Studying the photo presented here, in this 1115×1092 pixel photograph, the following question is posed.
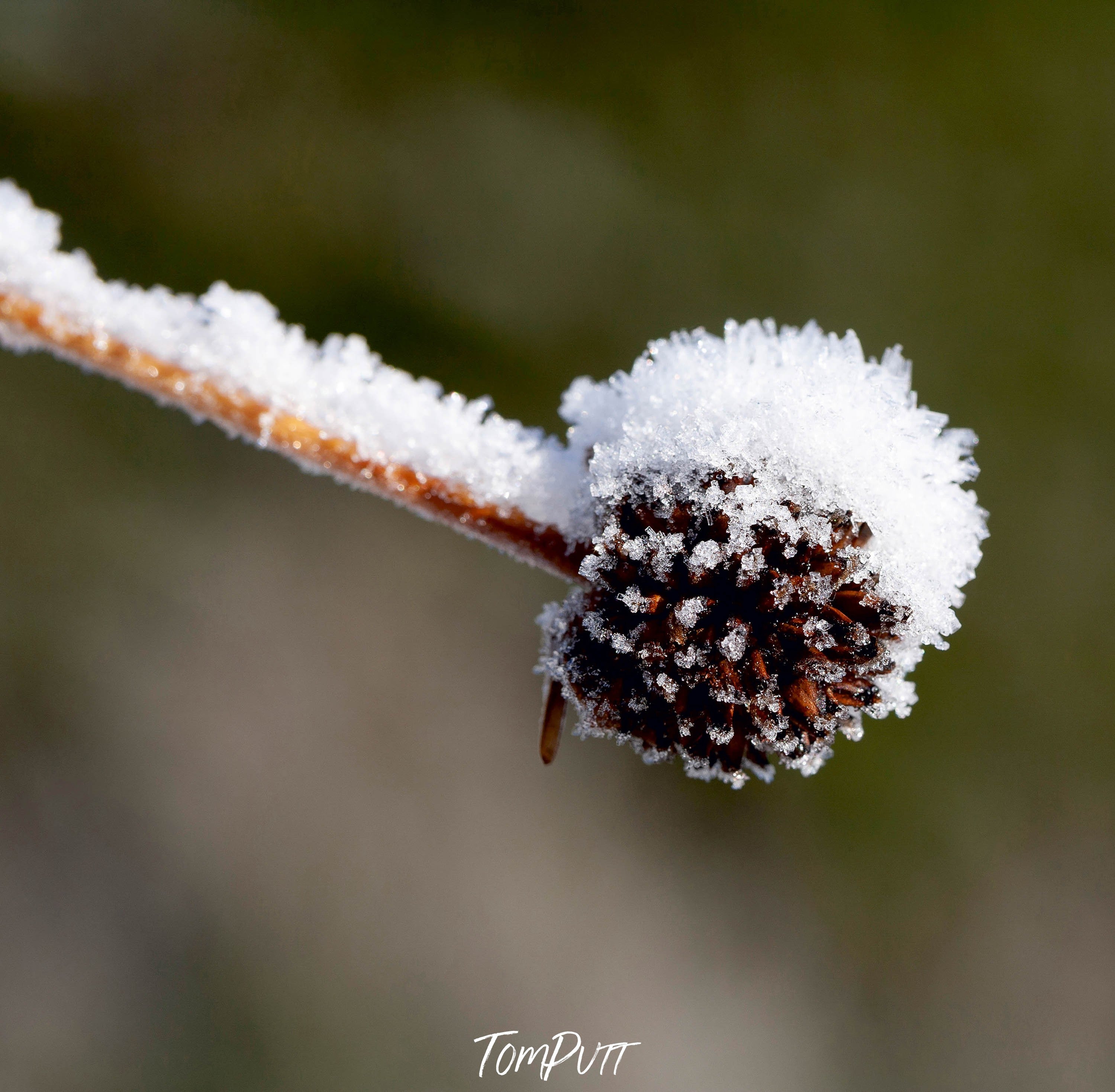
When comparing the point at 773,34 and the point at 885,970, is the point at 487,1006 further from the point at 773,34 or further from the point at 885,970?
the point at 773,34

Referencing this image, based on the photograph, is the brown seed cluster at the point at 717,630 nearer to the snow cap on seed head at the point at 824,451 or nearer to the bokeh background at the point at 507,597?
the snow cap on seed head at the point at 824,451

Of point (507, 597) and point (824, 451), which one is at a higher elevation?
point (507, 597)

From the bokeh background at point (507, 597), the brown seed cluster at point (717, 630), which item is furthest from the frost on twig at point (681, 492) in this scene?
the bokeh background at point (507, 597)

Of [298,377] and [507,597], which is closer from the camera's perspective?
[298,377]

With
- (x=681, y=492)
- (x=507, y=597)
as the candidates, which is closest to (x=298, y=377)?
(x=681, y=492)

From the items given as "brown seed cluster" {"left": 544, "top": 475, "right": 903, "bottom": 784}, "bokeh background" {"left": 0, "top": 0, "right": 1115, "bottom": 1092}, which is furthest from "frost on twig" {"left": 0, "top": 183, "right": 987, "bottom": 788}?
"bokeh background" {"left": 0, "top": 0, "right": 1115, "bottom": 1092}

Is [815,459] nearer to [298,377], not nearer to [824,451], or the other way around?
[824,451]

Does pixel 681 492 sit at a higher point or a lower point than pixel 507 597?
lower

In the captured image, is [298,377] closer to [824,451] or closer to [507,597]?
[824,451]
